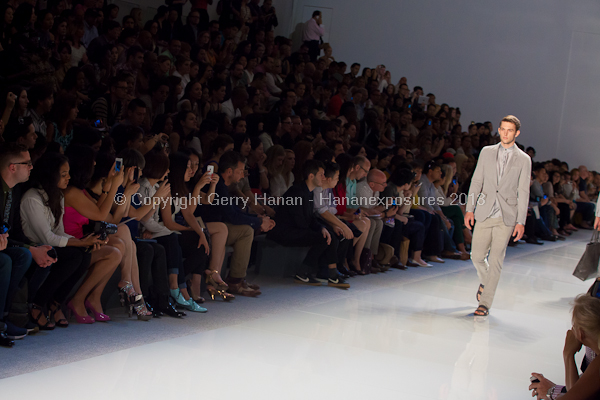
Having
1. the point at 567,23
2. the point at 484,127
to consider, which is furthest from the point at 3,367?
the point at 567,23

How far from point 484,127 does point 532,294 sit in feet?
24.0

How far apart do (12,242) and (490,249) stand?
316 centimetres

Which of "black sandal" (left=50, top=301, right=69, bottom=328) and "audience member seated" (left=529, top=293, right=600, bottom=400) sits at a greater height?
"audience member seated" (left=529, top=293, right=600, bottom=400)

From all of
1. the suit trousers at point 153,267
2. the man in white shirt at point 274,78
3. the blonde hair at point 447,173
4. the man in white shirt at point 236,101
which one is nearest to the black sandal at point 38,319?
the suit trousers at point 153,267

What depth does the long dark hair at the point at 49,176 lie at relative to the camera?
3.35 meters

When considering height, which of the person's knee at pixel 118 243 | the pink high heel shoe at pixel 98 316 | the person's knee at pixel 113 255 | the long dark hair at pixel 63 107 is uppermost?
the long dark hair at pixel 63 107

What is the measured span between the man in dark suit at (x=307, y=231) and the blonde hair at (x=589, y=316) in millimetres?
3306

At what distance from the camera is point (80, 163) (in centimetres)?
357

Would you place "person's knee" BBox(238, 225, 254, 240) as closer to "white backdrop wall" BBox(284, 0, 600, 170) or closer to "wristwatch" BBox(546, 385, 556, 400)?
"wristwatch" BBox(546, 385, 556, 400)

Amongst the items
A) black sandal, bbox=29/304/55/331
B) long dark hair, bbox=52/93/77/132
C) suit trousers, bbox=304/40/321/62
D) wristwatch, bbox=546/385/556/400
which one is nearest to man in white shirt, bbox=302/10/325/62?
suit trousers, bbox=304/40/321/62

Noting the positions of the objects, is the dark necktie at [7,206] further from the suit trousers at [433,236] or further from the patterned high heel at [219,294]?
the suit trousers at [433,236]

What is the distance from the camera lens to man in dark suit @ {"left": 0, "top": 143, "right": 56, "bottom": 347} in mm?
2988

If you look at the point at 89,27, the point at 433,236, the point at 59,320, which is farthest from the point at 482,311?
the point at 89,27

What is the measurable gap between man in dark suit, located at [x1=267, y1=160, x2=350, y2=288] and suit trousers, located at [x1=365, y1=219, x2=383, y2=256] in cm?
73
